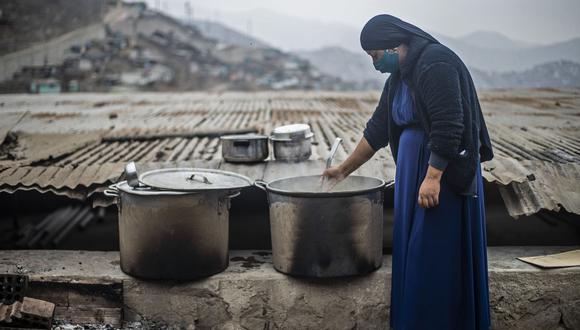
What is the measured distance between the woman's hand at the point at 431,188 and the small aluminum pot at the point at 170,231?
1.51 meters

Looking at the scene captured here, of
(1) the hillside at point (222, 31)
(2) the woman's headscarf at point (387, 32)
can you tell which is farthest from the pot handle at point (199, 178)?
(1) the hillside at point (222, 31)

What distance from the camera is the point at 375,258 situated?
4145mm

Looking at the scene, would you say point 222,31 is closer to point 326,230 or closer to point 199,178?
point 199,178

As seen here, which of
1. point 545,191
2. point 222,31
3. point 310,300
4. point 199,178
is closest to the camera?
point 310,300

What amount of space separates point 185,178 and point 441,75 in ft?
6.52

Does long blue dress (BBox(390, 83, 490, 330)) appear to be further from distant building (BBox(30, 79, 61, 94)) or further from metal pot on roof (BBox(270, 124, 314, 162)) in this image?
distant building (BBox(30, 79, 61, 94))

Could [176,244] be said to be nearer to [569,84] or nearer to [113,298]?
[113,298]

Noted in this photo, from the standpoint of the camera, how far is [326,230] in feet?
12.8

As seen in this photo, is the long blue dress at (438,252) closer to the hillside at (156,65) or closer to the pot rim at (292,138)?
the pot rim at (292,138)

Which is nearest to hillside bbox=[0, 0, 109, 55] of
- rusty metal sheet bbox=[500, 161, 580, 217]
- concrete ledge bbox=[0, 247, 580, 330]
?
concrete ledge bbox=[0, 247, 580, 330]

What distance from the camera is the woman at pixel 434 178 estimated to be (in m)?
3.17

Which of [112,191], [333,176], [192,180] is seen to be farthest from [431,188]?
[112,191]

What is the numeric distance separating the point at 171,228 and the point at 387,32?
195cm

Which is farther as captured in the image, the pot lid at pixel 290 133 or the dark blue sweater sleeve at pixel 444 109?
the pot lid at pixel 290 133
